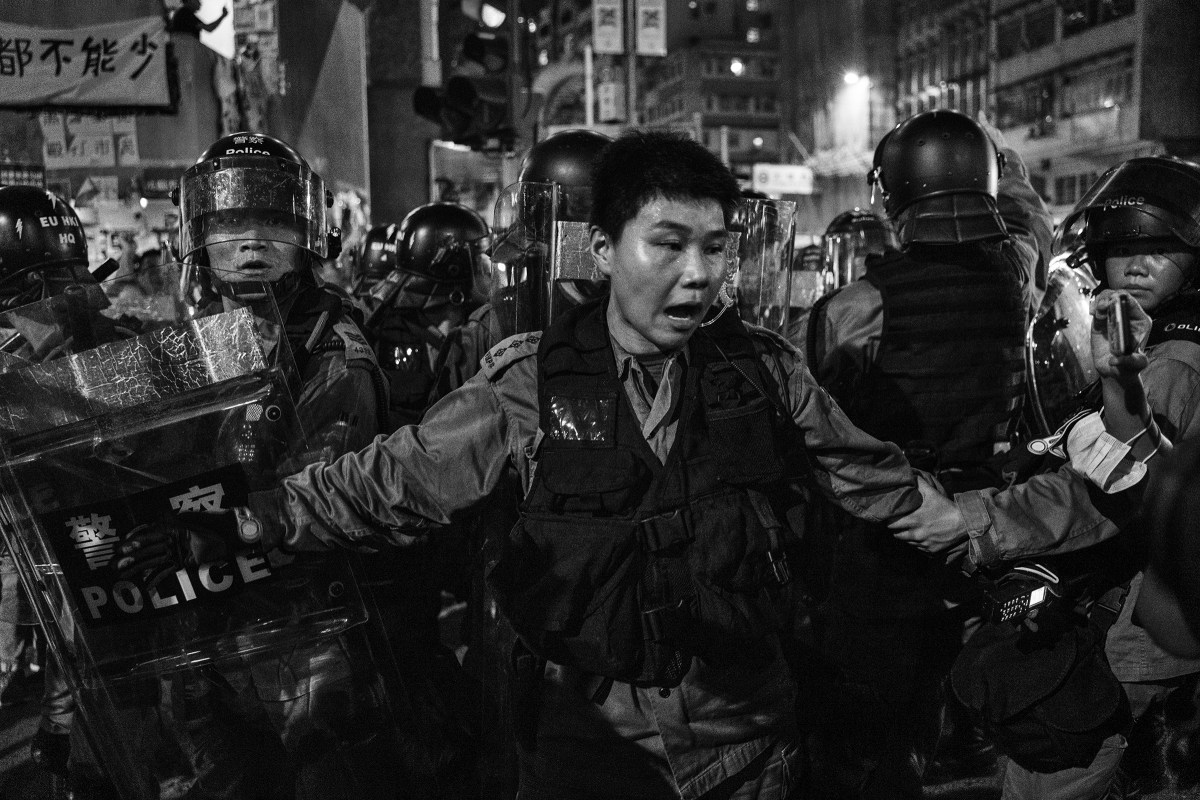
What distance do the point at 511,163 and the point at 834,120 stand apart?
5205 cm

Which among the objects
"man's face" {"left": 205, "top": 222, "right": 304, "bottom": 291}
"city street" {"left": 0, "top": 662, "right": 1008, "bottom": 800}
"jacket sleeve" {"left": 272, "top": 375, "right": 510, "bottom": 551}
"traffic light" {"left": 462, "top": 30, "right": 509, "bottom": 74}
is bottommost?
"city street" {"left": 0, "top": 662, "right": 1008, "bottom": 800}

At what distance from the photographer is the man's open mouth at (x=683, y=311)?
216 cm

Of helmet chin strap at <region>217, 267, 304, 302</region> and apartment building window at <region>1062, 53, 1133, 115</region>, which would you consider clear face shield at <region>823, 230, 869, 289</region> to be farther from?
apartment building window at <region>1062, 53, 1133, 115</region>

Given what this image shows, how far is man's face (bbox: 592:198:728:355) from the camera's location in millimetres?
2146

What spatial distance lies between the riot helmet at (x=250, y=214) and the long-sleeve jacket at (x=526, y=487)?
1.29 metres

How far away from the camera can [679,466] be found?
7.00ft

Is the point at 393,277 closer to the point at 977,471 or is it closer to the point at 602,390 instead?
the point at 977,471

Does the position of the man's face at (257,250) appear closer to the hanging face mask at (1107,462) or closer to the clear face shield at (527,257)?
the clear face shield at (527,257)

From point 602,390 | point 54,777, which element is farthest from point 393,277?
point 602,390

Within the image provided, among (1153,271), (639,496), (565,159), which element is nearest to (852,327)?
(1153,271)

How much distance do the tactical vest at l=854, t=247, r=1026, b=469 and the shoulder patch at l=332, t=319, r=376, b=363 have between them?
6.16 feet

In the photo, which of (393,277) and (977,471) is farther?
(393,277)

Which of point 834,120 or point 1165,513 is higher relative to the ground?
point 834,120

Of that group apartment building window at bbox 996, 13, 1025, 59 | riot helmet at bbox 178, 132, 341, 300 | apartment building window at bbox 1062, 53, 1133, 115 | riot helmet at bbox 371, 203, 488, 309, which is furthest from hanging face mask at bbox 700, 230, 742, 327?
apartment building window at bbox 996, 13, 1025, 59
